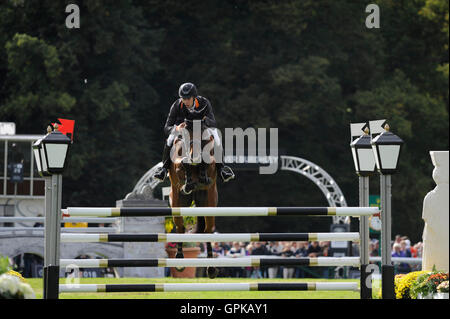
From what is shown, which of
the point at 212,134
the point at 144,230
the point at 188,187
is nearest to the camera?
the point at 188,187

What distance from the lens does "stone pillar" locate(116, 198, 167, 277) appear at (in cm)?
2141

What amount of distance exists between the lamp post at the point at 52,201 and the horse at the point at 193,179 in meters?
2.56

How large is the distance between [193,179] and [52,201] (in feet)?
9.34

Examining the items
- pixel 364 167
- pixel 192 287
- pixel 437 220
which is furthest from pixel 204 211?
pixel 437 220

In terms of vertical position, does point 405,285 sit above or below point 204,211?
below

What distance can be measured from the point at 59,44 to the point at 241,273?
15.8 meters

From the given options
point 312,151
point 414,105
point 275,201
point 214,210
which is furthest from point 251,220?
point 214,210

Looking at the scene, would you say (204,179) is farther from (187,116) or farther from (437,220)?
(437,220)

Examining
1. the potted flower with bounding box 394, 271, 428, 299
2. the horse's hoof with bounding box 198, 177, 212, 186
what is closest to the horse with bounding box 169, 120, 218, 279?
the horse's hoof with bounding box 198, 177, 212, 186

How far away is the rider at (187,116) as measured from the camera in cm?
1223

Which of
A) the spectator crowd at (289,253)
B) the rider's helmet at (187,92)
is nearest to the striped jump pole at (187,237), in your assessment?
the rider's helmet at (187,92)

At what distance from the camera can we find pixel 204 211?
9.73 meters
